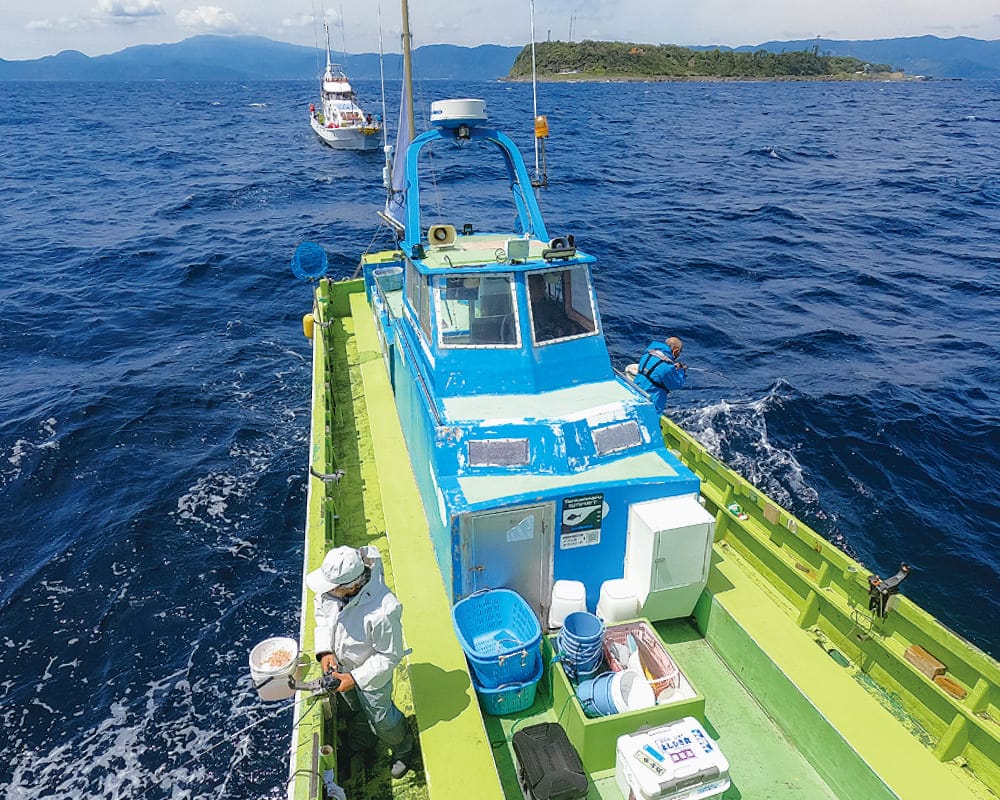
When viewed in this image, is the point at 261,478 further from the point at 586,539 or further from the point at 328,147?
the point at 328,147

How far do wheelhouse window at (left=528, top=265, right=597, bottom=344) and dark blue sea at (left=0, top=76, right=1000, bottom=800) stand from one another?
5293 mm

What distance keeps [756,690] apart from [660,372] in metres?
3.33

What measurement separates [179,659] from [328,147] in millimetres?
56554

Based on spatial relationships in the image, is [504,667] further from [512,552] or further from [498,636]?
[512,552]

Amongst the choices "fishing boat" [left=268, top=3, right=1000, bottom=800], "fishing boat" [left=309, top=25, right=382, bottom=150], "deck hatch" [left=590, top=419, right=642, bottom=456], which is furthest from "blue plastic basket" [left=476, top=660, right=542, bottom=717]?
"fishing boat" [left=309, top=25, right=382, bottom=150]

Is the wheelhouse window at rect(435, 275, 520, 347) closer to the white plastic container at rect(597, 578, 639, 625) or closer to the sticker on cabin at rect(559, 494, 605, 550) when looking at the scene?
the sticker on cabin at rect(559, 494, 605, 550)

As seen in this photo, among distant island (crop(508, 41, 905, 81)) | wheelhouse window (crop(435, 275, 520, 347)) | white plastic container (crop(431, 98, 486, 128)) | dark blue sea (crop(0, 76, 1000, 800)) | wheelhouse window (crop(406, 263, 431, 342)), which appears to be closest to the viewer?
wheelhouse window (crop(435, 275, 520, 347))

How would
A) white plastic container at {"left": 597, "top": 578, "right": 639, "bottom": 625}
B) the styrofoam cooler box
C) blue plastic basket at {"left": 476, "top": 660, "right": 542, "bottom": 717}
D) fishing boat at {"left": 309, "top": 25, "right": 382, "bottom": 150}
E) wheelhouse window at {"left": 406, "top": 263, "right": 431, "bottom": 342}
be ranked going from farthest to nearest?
fishing boat at {"left": 309, "top": 25, "right": 382, "bottom": 150} → wheelhouse window at {"left": 406, "top": 263, "right": 431, "bottom": 342} → white plastic container at {"left": 597, "top": 578, "right": 639, "bottom": 625} → blue plastic basket at {"left": 476, "top": 660, "right": 542, "bottom": 717} → the styrofoam cooler box

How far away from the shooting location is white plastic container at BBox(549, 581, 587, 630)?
5809mm

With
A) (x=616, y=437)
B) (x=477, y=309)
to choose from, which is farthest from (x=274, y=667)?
(x=477, y=309)

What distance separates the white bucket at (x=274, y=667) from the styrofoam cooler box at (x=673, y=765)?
7.97 feet

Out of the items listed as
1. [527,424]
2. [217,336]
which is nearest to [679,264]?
[217,336]

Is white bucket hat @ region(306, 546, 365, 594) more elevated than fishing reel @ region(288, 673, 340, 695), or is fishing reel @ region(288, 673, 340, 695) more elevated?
white bucket hat @ region(306, 546, 365, 594)

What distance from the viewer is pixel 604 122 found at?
222ft
